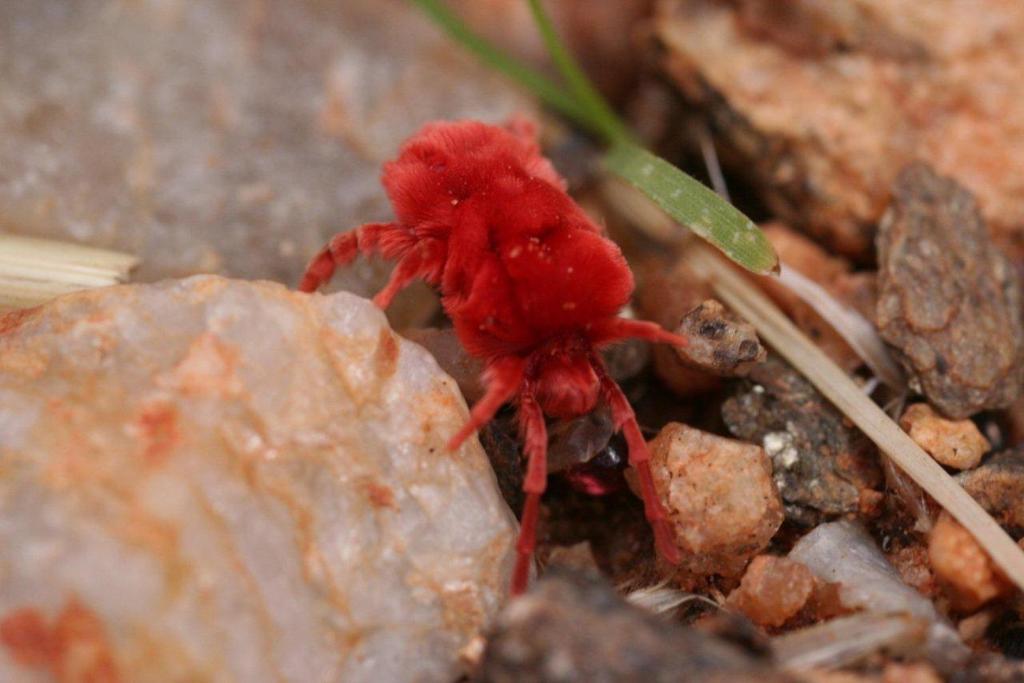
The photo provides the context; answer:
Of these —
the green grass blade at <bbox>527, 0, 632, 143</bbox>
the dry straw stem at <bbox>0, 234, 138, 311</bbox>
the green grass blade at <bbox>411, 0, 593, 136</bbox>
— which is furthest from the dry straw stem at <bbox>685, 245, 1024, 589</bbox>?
the dry straw stem at <bbox>0, 234, 138, 311</bbox>

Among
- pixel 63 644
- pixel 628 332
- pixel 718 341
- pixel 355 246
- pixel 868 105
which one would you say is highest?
pixel 868 105

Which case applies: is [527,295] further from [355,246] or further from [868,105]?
[868,105]

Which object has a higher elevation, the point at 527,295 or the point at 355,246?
the point at 527,295

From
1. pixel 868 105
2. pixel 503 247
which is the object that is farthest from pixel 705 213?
pixel 868 105

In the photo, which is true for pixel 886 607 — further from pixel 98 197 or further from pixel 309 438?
pixel 98 197

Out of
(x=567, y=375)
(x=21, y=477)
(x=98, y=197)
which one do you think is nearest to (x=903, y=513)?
(x=567, y=375)

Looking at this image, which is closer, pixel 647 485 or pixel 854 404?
pixel 647 485

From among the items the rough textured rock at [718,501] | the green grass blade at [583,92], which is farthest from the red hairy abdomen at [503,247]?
the green grass blade at [583,92]
